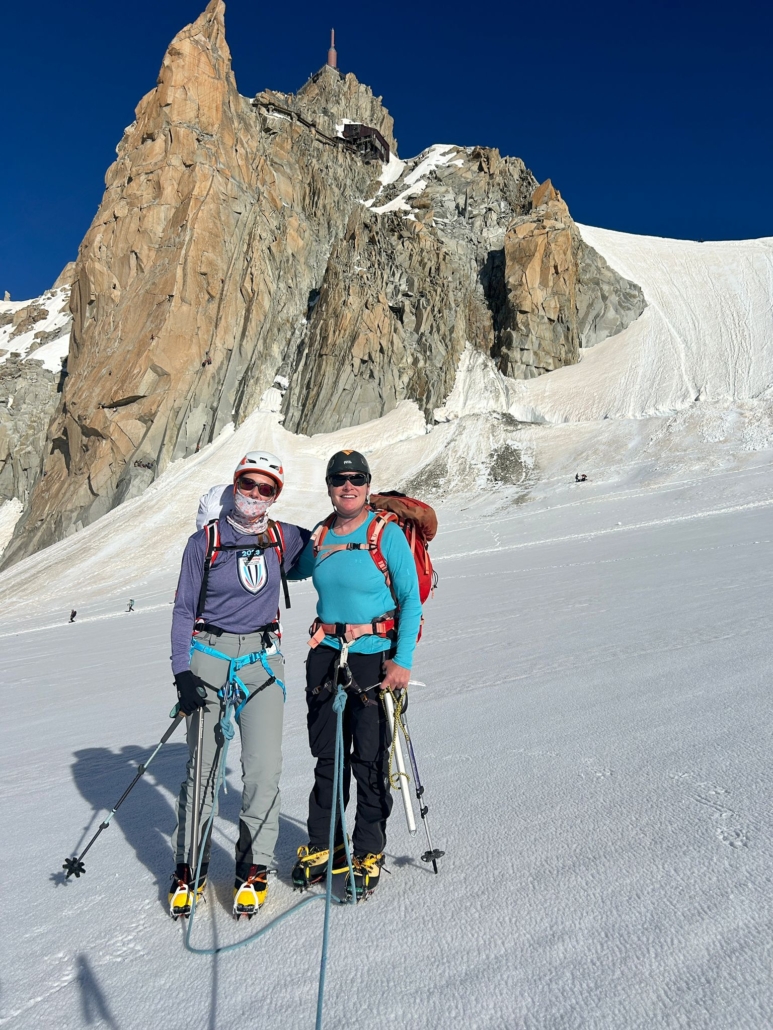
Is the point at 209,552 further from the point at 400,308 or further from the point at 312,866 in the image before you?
the point at 400,308

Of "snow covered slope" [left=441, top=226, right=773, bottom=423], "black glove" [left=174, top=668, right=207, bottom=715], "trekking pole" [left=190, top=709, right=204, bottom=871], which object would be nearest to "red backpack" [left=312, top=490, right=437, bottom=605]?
"black glove" [left=174, top=668, right=207, bottom=715]

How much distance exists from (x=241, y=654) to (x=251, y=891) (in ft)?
3.47

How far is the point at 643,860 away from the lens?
9.17ft

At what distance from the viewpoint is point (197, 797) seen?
3.11m

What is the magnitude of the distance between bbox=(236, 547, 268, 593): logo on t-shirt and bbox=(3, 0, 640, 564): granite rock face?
40603 mm

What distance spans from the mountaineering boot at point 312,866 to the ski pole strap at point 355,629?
0.99 metres

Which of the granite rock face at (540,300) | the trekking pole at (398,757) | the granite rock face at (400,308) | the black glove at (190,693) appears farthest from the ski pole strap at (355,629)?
the granite rock face at (540,300)

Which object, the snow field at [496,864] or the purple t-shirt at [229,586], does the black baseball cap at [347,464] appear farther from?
the snow field at [496,864]

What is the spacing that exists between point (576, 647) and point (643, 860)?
4.33 m

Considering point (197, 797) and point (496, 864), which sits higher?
point (197, 797)

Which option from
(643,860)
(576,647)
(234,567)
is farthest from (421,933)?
(576,647)

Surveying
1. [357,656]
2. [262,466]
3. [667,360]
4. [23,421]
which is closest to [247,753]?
[357,656]

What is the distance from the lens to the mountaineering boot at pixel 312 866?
3.10 metres

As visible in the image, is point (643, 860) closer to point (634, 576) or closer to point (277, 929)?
point (277, 929)
